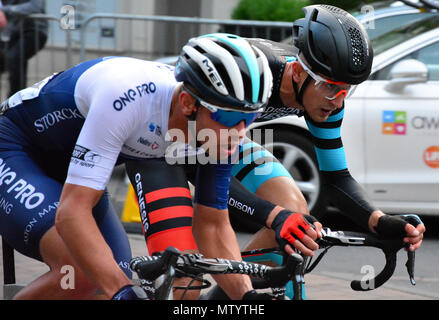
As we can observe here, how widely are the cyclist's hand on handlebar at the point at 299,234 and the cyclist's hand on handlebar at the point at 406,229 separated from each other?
0.38 meters

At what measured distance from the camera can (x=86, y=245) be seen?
273 centimetres

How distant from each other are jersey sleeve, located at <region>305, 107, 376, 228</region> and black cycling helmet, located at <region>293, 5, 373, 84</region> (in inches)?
12.9

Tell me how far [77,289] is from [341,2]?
10.6 meters

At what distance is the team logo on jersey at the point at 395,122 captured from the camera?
6820 mm

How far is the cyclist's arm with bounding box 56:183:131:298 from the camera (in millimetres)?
2703

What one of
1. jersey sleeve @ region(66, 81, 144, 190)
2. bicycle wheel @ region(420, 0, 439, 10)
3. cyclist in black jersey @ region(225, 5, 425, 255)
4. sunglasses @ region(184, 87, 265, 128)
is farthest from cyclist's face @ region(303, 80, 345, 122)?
bicycle wheel @ region(420, 0, 439, 10)

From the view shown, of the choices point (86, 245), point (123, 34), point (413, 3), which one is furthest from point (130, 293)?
point (123, 34)

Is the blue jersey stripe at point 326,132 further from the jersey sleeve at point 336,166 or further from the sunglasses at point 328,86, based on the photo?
the sunglasses at point 328,86

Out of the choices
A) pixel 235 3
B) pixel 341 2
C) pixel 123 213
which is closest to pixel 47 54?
pixel 123 213

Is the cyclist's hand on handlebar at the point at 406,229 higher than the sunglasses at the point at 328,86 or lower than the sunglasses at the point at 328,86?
lower

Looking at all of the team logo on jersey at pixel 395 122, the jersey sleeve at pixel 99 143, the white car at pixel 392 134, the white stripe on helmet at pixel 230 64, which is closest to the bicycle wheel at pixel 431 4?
the white car at pixel 392 134

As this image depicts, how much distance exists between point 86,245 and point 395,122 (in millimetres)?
4563

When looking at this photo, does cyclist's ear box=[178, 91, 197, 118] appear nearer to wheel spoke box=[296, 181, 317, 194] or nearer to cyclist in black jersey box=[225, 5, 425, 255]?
cyclist in black jersey box=[225, 5, 425, 255]
